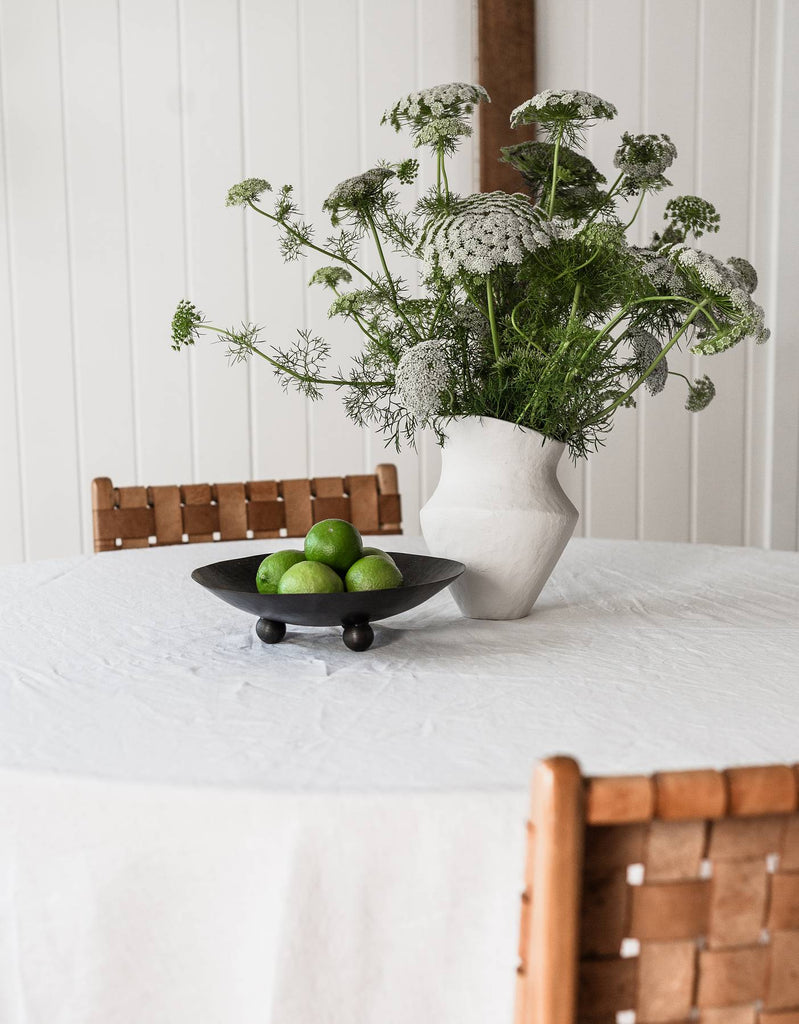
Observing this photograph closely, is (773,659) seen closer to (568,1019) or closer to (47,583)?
(568,1019)

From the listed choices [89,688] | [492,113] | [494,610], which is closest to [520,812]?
[89,688]

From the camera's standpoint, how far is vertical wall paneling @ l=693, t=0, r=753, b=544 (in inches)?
110

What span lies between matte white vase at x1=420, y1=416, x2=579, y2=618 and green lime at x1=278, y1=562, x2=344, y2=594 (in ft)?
0.73

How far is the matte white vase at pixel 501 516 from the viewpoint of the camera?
1.22 metres

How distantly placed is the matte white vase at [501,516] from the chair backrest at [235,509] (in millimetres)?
843

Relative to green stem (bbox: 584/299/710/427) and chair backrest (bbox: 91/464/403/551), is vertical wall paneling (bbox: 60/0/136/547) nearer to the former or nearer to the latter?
chair backrest (bbox: 91/464/403/551)

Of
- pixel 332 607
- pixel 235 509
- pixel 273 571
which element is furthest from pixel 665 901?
pixel 235 509

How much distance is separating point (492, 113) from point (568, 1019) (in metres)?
2.58

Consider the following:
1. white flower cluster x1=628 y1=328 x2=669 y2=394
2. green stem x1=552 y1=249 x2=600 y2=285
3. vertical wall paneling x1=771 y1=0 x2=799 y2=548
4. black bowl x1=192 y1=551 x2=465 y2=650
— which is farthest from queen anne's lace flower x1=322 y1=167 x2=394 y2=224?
vertical wall paneling x1=771 y1=0 x2=799 y2=548

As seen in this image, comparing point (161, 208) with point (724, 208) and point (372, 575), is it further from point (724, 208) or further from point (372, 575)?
point (372, 575)

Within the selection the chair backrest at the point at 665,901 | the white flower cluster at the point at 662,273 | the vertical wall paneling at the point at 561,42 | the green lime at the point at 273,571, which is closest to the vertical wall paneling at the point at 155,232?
the vertical wall paneling at the point at 561,42

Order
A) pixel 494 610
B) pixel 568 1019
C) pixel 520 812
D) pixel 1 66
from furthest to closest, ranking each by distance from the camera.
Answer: pixel 1 66
pixel 494 610
pixel 520 812
pixel 568 1019

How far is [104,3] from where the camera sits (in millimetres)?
2639

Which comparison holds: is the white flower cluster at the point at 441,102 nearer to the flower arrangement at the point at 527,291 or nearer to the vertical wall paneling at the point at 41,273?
the flower arrangement at the point at 527,291
